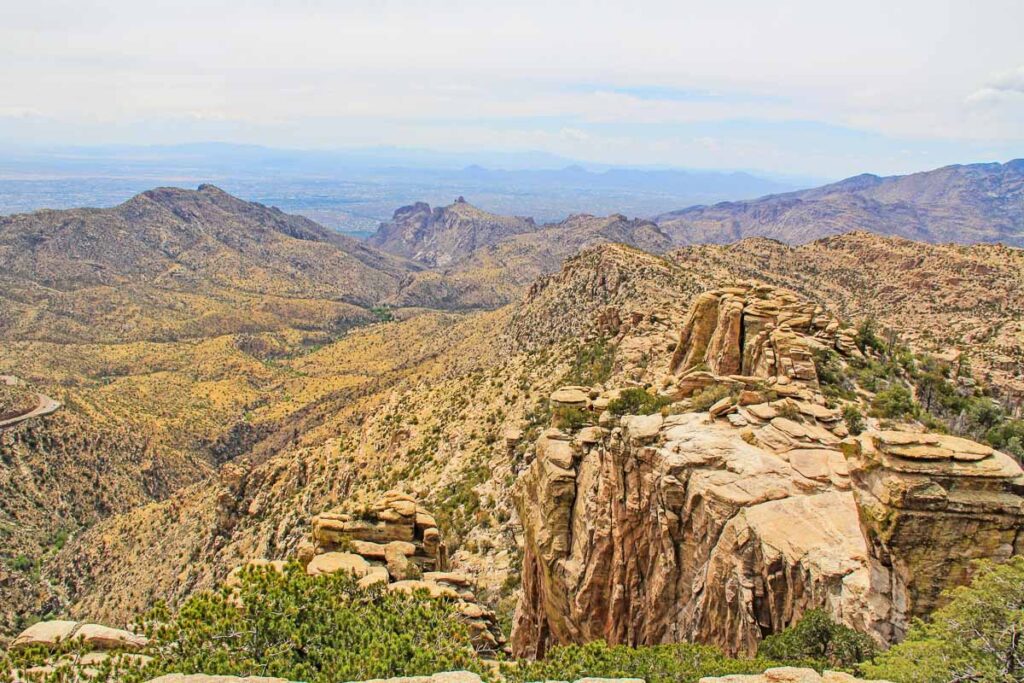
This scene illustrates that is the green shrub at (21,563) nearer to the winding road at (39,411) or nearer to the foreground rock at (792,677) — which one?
the winding road at (39,411)

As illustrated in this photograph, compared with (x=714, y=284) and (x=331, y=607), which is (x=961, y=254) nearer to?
(x=714, y=284)

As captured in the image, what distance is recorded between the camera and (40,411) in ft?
329

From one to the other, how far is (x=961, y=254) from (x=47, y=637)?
4955 inches

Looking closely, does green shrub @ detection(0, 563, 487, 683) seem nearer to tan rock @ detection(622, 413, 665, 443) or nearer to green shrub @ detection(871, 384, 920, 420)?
tan rock @ detection(622, 413, 665, 443)

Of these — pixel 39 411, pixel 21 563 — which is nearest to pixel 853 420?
pixel 21 563

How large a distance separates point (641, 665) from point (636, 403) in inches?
711

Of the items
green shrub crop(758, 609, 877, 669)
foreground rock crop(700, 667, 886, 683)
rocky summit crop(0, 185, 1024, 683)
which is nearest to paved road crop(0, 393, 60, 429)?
rocky summit crop(0, 185, 1024, 683)

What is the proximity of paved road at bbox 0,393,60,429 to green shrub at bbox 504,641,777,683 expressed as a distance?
10697 centimetres

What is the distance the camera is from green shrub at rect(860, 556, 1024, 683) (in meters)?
14.8

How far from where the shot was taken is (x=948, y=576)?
59.6ft

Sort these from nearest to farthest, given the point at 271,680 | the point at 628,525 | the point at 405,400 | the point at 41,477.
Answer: the point at 271,680
the point at 628,525
the point at 405,400
the point at 41,477

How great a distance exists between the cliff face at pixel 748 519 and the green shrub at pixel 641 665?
2572 millimetres

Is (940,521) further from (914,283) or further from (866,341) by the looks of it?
(914,283)

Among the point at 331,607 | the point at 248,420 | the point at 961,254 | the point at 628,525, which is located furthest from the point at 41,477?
the point at 961,254
